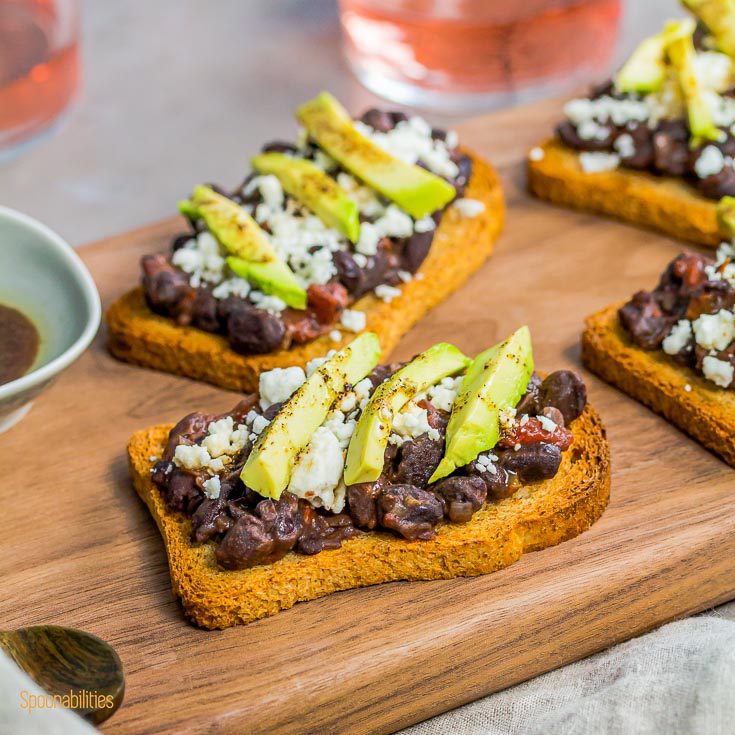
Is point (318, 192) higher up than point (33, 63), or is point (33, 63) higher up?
point (318, 192)

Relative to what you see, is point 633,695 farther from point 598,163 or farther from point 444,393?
point 598,163

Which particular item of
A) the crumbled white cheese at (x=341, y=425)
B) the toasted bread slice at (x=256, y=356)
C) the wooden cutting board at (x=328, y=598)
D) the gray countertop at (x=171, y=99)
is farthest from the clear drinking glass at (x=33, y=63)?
the crumbled white cheese at (x=341, y=425)

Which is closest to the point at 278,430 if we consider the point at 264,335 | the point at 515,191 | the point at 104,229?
the point at 264,335

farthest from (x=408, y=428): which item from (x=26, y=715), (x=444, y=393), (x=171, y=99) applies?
(x=171, y=99)

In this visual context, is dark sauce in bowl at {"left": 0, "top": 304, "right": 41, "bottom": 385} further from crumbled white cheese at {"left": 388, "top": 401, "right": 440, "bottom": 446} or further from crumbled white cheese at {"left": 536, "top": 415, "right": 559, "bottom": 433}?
crumbled white cheese at {"left": 536, "top": 415, "right": 559, "bottom": 433}

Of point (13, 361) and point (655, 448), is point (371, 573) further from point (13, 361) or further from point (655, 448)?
point (13, 361)

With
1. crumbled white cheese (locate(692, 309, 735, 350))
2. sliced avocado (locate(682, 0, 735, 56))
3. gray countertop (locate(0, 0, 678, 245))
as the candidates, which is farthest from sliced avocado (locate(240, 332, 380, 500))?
gray countertop (locate(0, 0, 678, 245))
